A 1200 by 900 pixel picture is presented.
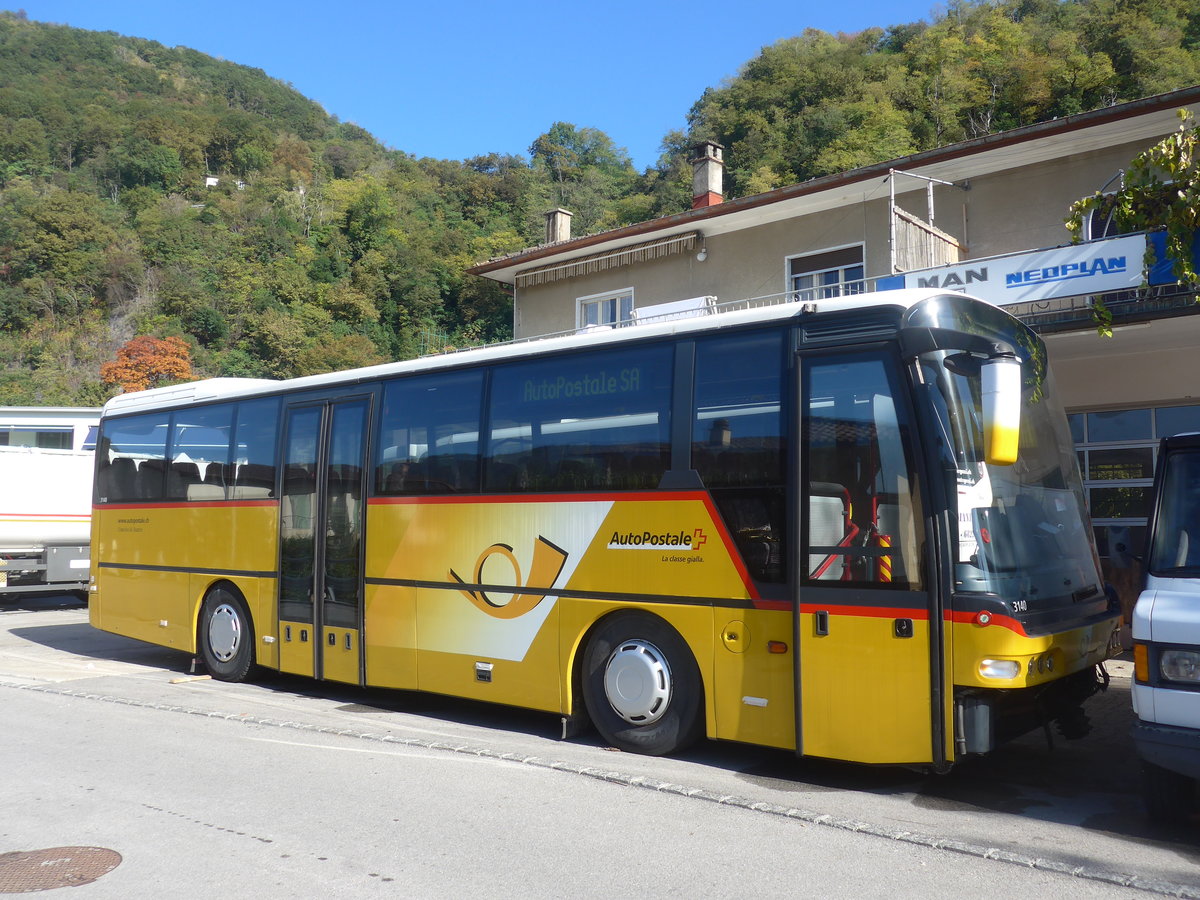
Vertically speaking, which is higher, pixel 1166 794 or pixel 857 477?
pixel 857 477

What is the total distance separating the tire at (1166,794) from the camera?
5.51 m

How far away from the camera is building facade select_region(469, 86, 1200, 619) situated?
38.2 ft

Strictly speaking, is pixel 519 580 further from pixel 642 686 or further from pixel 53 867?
pixel 53 867

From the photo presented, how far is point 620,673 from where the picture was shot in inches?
300

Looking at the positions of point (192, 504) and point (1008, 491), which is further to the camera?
point (192, 504)

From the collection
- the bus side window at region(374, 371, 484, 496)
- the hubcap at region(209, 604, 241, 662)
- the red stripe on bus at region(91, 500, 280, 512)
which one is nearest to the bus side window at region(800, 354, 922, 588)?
the bus side window at region(374, 371, 484, 496)

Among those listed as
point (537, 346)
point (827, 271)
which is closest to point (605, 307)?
point (827, 271)

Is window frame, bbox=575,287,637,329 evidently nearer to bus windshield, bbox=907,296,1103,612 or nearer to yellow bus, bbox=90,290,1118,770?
yellow bus, bbox=90,290,1118,770

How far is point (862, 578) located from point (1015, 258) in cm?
735

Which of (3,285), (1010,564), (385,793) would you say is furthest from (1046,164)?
(3,285)

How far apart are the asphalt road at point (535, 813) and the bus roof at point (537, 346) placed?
3270mm

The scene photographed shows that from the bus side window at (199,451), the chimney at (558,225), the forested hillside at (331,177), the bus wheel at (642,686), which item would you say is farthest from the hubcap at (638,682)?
the forested hillside at (331,177)

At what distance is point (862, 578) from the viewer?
623 cm

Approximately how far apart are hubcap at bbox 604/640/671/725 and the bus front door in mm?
3292
